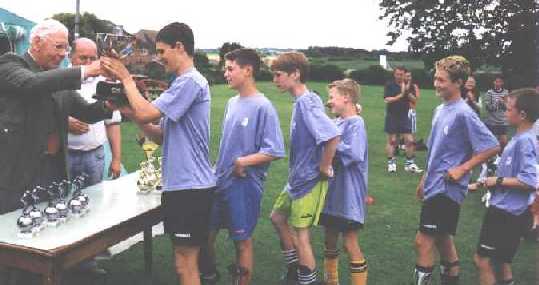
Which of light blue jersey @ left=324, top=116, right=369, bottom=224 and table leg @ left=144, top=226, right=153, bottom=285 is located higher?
light blue jersey @ left=324, top=116, right=369, bottom=224

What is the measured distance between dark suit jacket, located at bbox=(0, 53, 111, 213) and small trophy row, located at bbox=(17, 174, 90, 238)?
0.53ft

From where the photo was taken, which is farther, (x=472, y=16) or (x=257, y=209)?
(x=472, y=16)

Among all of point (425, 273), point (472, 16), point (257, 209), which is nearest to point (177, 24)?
point (257, 209)

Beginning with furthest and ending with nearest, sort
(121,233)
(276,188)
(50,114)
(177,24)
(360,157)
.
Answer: (276,188), (360,157), (50,114), (121,233), (177,24)

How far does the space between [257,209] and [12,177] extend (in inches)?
69.6

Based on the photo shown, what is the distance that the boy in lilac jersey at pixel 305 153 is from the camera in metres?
4.50

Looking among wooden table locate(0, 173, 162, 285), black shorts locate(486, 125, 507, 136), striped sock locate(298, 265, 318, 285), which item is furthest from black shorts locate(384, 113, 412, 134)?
wooden table locate(0, 173, 162, 285)

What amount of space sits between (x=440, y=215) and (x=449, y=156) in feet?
1.46

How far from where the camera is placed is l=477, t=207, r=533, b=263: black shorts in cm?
426

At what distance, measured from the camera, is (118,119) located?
575cm

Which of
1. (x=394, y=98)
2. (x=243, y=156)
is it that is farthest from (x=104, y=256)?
(x=394, y=98)

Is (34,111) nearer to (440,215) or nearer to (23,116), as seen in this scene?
(23,116)

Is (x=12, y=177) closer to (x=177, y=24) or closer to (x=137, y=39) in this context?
(x=137, y=39)

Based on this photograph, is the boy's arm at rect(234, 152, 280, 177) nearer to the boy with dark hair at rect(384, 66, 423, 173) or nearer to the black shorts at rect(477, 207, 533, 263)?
the black shorts at rect(477, 207, 533, 263)
